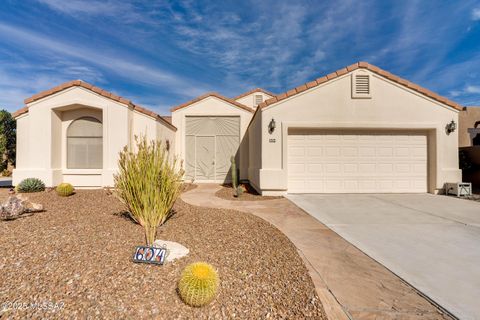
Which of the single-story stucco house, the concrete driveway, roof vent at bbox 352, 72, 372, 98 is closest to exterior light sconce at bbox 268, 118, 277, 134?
the single-story stucco house

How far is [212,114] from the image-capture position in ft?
44.2

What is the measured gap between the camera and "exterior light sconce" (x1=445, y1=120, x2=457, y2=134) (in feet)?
28.5

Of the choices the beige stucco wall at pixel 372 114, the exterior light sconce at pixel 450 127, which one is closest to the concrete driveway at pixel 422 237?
the beige stucco wall at pixel 372 114

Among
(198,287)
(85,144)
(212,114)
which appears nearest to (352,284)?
(198,287)

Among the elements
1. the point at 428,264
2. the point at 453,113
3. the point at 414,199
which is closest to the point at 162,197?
the point at 428,264

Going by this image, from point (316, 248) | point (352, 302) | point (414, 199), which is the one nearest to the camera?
point (352, 302)

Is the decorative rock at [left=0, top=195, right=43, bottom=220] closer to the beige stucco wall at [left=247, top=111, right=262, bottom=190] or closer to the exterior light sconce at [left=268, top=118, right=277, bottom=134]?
the beige stucco wall at [left=247, top=111, right=262, bottom=190]

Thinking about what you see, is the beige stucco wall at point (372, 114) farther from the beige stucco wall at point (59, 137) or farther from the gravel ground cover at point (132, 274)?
the beige stucco wall at point (59, 137)

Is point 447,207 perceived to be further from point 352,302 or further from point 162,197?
point 162,197

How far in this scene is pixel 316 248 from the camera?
3.60 meters

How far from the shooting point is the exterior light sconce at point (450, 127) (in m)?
8.69

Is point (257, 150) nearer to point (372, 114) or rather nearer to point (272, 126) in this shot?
point (272, 126)

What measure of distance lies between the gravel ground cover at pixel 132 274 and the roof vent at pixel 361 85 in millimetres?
7328

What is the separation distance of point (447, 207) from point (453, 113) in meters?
4.80
